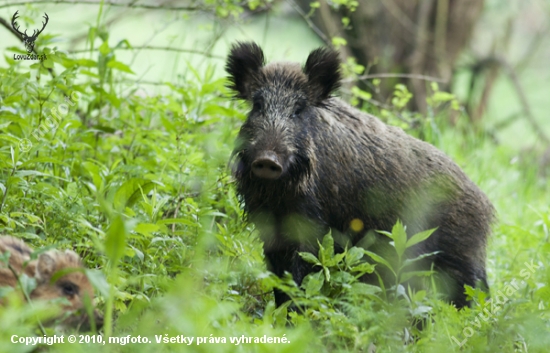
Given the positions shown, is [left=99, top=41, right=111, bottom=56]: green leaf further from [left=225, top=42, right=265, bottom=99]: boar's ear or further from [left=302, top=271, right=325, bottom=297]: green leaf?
[left=302, top=271, right=325, bottom=297]: green leaf

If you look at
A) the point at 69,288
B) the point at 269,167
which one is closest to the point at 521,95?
the point at 269,167

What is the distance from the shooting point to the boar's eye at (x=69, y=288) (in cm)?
316

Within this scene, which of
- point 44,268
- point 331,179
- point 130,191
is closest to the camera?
point 44,268

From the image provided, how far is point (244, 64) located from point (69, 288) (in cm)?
209

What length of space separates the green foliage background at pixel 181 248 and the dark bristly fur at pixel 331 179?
24 centimetres

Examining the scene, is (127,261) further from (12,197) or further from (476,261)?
(476,261)

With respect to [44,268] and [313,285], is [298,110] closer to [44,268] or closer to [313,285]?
[313,285]

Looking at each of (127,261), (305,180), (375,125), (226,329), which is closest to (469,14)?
(375,125)

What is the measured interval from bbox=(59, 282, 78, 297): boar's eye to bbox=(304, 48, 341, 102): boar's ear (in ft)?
6.84

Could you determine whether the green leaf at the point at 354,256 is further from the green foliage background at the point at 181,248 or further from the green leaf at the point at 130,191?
the green leaf at the point at 130,191

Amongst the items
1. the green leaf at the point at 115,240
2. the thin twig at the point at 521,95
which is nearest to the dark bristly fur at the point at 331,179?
the green leaf at the point at 115,240

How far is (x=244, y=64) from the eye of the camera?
15.0 ft

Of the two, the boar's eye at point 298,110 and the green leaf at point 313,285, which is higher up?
the boar's eye at point 298,110

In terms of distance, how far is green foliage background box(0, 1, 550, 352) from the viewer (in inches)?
107
